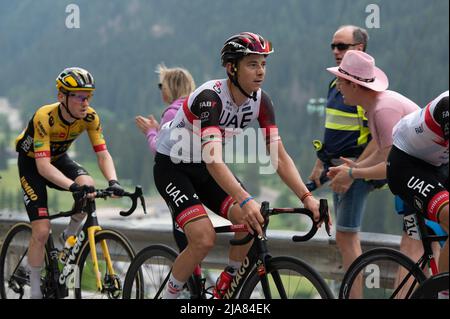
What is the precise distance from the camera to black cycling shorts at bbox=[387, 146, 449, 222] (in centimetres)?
466

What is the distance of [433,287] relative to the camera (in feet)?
14.4

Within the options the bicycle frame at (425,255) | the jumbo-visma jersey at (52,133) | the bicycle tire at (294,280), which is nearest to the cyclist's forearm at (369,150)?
the bicycle frame at (425,255)

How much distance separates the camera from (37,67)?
531 ft

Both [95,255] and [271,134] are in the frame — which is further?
[95,255]

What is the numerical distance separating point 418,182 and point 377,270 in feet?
2.65

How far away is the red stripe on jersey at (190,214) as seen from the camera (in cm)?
519

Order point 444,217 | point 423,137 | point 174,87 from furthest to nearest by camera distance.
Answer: point 174,87 < point 423,137 < point 444,217

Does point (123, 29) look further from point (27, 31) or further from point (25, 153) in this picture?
point (25, 153)

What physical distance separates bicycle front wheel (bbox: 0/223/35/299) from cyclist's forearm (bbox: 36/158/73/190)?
0.77 metres

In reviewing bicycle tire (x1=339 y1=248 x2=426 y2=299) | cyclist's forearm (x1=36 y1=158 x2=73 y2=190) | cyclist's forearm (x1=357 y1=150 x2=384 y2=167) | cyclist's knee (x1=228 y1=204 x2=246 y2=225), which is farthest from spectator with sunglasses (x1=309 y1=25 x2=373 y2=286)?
cyclist's forearm (x1=36 y1=158 x2=73 y2=190)

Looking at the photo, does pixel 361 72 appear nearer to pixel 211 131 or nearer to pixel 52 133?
pixel 211 131

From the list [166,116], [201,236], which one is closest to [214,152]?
[201,236]

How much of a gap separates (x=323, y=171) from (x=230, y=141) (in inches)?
53.1

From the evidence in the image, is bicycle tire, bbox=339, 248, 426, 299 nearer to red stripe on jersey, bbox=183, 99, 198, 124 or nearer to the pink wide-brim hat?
the pink wide-brim hat
